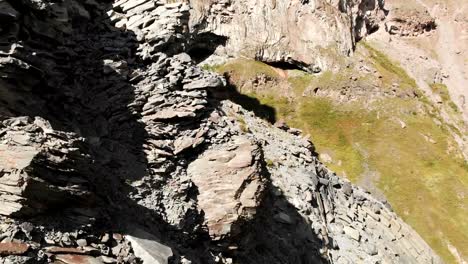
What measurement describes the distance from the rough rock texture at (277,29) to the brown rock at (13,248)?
254ft

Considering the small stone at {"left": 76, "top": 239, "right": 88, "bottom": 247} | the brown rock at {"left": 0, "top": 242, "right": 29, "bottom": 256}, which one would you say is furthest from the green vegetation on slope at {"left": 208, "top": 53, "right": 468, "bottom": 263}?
the brown rock at {"left": 0, "top": 242, "right": 29, "bottom": 256}

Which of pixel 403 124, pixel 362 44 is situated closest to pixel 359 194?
pixel 403 124

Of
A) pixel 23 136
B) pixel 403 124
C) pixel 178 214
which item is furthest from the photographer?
pixel 403 124

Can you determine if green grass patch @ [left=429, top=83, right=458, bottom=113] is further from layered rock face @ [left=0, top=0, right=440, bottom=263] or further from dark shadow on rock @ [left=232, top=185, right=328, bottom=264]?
dark shadow on rock @ [left=232, top=185, right=328, bottom=264]

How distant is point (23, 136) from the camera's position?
47.9 feet

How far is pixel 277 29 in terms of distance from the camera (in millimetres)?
98812

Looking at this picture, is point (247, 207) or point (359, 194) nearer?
point (247, 207)

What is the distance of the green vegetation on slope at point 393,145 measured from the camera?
61016 mm

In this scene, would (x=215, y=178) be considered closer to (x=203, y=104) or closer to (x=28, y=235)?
(x=203, y=104)

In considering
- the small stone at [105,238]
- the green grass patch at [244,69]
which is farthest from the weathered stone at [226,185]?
the green grass patch at [244,69]

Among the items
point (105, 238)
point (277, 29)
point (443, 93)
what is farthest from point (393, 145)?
point (105, 238)

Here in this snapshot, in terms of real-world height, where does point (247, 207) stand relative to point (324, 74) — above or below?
above

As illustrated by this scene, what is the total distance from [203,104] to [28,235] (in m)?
12.2

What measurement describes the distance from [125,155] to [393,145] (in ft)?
216
